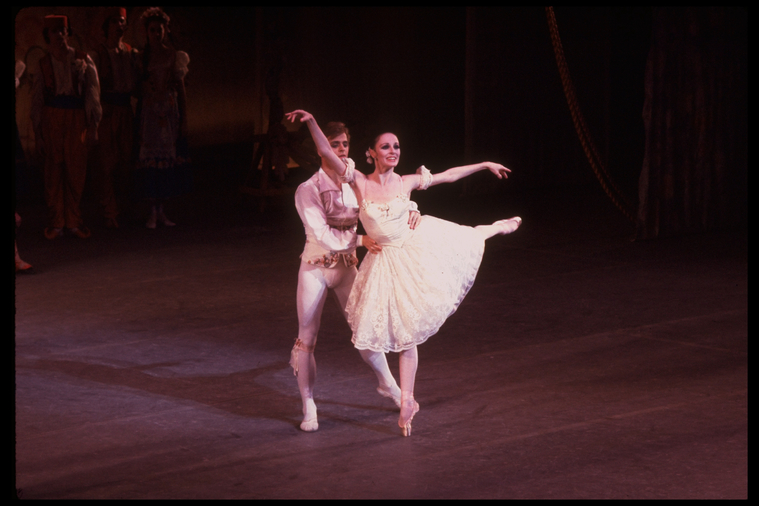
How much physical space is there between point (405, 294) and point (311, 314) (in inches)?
16.4

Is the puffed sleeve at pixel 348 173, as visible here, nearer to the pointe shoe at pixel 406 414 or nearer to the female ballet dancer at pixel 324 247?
the female ballet dancer at pixel 324 247

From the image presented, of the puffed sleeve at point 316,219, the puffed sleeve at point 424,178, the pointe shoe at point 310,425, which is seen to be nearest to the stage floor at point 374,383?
the pointe shoe at point 310,425

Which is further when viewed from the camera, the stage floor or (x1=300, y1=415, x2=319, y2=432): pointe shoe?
(x1=300, y1=415, x2=319, y2=432): pointe shoe

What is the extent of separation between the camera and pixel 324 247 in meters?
4.29

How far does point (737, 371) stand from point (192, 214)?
627 centimetres

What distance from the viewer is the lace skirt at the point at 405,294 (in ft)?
13.9

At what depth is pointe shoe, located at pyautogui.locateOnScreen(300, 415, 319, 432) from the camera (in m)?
4.34

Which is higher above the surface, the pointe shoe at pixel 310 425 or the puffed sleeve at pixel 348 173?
the puffed sleeve at pixel 348 173

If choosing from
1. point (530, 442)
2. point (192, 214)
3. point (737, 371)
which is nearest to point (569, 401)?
point (530, 442)

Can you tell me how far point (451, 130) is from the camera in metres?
12.1

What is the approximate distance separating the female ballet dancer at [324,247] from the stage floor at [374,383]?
0.26m

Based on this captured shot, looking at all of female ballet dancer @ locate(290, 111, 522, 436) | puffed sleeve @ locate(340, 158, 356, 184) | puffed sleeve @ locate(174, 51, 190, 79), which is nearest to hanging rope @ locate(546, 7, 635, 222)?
puffed sleeve @ locate(174, 51, 190, 79)

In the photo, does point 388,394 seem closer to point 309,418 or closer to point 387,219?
point 309,418

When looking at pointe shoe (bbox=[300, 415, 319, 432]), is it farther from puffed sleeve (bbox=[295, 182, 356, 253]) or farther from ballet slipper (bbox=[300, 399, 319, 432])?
puffed sleeve (bbox=[295, 182, 356, 253])
